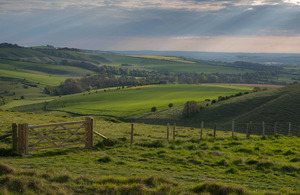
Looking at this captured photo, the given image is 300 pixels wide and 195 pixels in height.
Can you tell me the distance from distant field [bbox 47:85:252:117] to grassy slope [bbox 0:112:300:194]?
5592 cm

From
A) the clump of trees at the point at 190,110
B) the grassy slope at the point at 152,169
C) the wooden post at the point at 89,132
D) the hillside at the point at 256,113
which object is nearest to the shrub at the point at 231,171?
the grassy slope at the point at 152,169

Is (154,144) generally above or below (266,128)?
above

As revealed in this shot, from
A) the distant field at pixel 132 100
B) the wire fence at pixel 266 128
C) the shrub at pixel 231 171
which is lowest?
the distant field at pixel 132 100

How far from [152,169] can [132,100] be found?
86957 mm

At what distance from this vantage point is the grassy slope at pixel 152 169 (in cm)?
977

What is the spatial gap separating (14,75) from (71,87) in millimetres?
42922

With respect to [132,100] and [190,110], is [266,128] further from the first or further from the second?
[132,100]

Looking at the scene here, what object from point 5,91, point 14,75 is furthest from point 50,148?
point 14,75

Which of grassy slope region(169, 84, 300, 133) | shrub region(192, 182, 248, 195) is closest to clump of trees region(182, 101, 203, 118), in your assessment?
grassy slope region(169, 84, 300, 133)

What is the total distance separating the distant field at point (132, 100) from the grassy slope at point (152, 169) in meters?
55.9

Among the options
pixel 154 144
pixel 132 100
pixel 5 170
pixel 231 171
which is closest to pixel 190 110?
pixel 132 100

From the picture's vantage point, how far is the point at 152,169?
43.2ft

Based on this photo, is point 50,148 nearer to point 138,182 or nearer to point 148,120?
point 138,182

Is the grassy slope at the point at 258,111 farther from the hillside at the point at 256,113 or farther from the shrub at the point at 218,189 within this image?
the shrub at the point at 218,189
